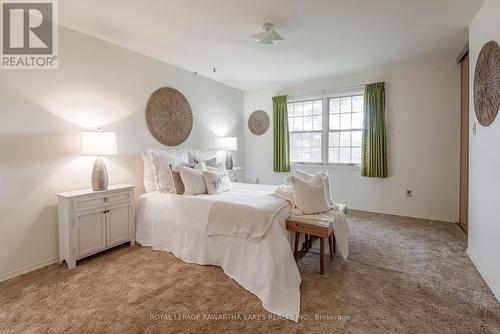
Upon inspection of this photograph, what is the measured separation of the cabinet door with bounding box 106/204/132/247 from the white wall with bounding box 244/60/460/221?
362 cm

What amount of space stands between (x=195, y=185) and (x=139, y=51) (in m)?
1.99

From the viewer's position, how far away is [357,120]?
4473 mm

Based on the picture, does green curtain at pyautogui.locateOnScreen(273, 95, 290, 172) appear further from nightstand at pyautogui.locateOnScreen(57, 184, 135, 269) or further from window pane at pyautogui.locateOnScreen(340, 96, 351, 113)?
nightstand at pyautogui.locateOnScreen(57, 184, 135, 269)

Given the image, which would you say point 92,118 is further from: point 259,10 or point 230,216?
point 259,10

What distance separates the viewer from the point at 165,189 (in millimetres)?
3098

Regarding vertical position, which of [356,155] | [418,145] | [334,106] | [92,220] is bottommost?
[92,220]

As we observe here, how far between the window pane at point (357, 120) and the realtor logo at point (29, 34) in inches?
170

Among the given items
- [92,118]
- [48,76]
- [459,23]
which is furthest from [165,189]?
[459,23]

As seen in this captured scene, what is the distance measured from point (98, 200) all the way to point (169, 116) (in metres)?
1.65

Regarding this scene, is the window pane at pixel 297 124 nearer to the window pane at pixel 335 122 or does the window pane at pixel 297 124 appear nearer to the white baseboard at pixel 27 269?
the window pane at pixel 335 122

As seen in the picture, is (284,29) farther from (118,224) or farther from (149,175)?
(118,224)

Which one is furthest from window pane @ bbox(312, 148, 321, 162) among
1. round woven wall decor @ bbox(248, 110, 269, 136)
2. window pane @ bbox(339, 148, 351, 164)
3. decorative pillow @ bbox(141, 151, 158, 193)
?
decorative pillow @ bbox(141, 151, 158, 193)

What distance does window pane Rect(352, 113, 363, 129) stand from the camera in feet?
14.5

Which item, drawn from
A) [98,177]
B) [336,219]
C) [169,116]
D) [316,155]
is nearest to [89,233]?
[98,177]
